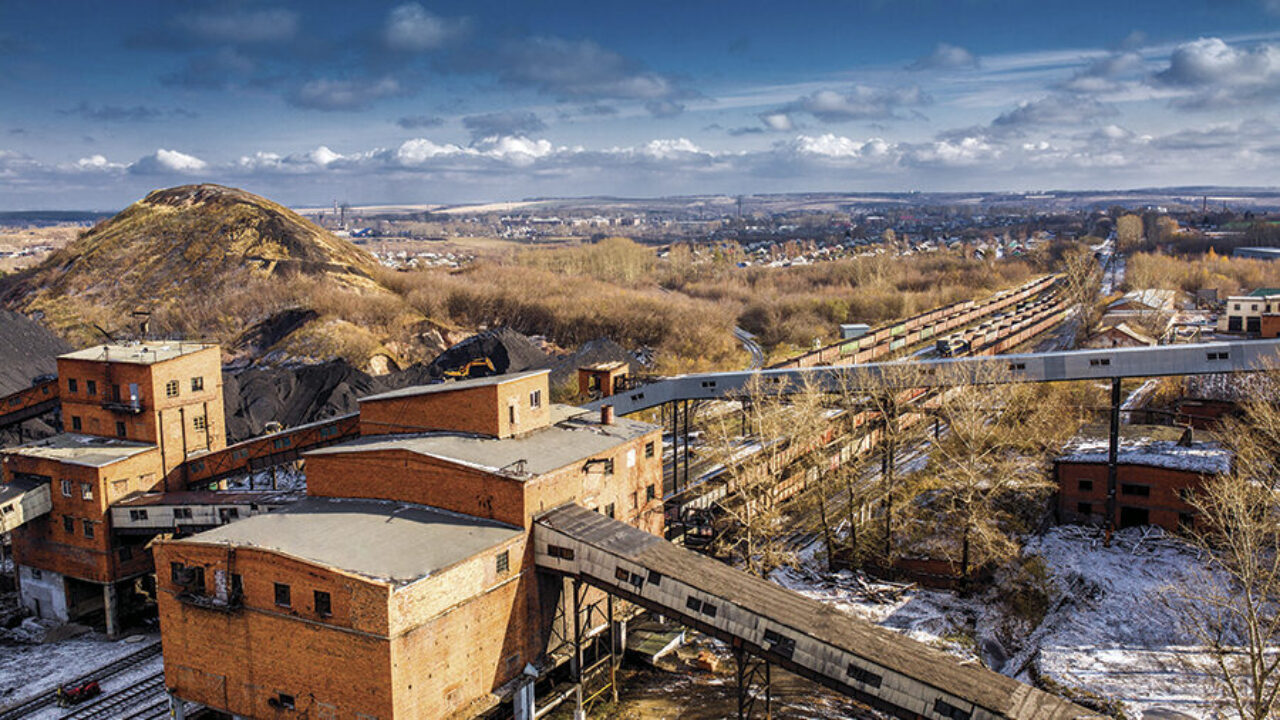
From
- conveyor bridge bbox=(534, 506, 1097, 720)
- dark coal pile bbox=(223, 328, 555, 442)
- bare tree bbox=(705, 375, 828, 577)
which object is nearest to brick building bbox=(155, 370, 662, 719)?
conveyor bridge bbox=(534, 506, 1097, 720)

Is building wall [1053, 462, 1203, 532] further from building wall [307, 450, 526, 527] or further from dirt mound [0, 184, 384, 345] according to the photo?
dirt mound [0, 184, 384, 345]

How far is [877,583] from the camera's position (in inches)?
1168

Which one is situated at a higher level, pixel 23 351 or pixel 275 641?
pixel 23 351

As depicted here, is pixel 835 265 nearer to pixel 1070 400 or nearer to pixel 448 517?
pixel 1070 400

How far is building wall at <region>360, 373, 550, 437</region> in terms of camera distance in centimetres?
2567

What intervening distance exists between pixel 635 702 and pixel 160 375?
65.3 feet

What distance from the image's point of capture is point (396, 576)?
62.9 ft

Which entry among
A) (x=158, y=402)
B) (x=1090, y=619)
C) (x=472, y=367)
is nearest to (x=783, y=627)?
(x=1090, y=619)

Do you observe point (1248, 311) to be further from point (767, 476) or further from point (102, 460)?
point (102, 460)

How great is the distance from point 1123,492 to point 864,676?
19.9 metres

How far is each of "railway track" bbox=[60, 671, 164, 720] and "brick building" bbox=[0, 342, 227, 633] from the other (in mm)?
5269

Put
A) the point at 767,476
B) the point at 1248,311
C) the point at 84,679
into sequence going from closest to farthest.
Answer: the point at 84,679, the point at 767,476, the point at 1248,311

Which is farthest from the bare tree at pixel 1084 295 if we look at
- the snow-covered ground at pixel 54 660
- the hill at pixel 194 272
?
the snow-covered ground at pixel 54 660

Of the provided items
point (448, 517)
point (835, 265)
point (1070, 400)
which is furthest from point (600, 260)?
point (448, 517)
